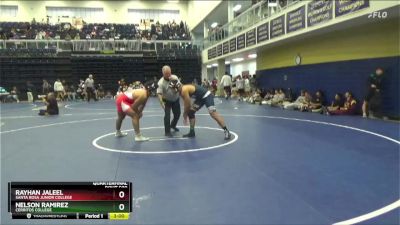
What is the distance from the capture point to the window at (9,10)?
37062 millimetres

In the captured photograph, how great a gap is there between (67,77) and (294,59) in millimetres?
20327

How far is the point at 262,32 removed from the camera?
16.6m

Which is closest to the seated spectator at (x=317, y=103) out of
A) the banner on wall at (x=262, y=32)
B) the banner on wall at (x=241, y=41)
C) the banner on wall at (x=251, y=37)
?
the banner on wall at (x=262, y=32)

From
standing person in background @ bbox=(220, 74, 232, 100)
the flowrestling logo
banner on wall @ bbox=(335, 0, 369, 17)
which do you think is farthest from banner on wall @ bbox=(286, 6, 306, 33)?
standing person in background @ bbox=(220, 74, 232, 100)

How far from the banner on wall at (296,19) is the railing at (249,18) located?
0.54 metres

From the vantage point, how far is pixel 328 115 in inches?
478

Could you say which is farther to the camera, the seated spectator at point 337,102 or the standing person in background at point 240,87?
the standing person in background at point 240,87

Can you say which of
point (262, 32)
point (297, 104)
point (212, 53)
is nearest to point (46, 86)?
point (212, 53)

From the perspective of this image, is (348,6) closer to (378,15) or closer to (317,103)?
(378,15)

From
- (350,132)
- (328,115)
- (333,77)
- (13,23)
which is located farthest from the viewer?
(13,23)

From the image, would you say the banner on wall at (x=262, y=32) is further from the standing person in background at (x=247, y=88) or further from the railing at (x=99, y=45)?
the railing at (x=99, y=45)

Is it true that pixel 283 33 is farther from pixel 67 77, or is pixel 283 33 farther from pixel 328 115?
pixel 67 77

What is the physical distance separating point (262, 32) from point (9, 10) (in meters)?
32.4

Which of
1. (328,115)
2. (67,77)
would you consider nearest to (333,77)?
(328,115)
